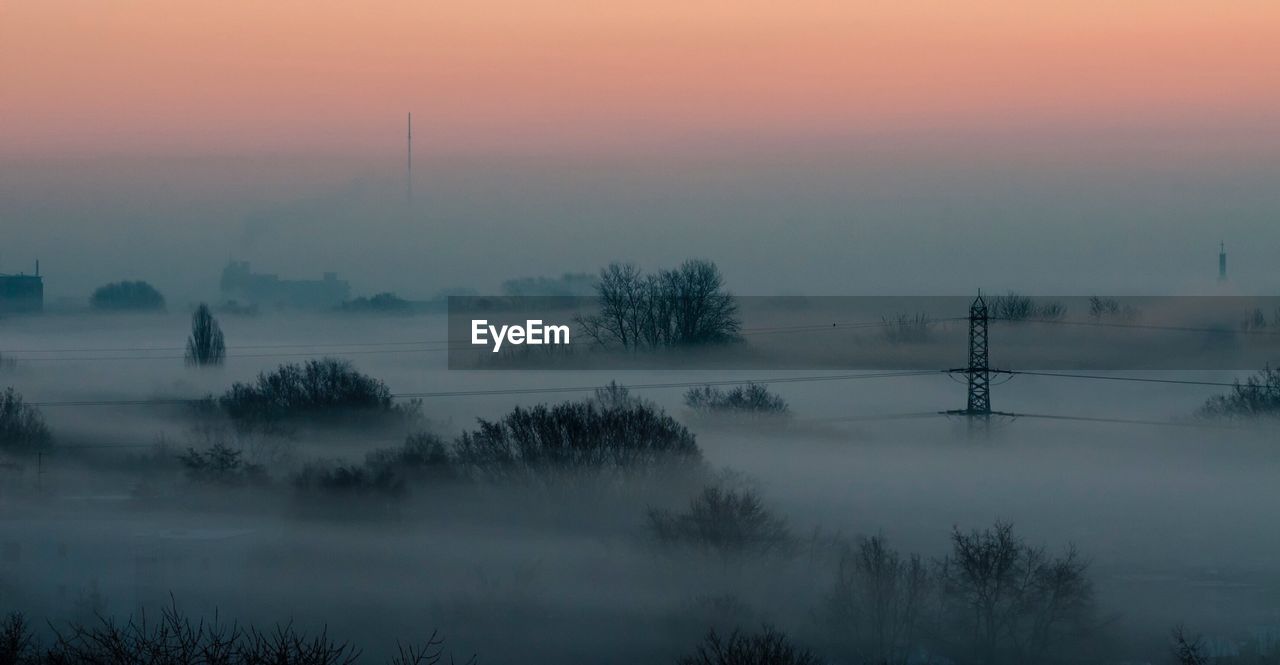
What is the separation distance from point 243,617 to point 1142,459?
30.8 metres

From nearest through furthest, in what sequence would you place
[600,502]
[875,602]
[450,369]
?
1. [875,602]
2. [600,502]
3. [450,369]

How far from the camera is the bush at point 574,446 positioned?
45.2 meters

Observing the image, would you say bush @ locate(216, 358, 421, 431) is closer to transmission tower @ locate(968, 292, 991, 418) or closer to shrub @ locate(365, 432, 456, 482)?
shrub @ locate(365, 432, 456, 482)

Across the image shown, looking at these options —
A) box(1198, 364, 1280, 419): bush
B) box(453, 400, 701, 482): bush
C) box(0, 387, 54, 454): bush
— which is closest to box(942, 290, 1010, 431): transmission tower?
box(453, 400, 701, 482): bush

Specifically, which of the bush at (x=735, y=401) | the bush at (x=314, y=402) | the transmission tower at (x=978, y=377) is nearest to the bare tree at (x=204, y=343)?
the bush at (x=314, y=402)

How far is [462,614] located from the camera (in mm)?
33812

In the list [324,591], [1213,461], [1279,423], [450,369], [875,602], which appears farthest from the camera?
[450,369]

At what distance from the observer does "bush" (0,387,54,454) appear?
190 feet

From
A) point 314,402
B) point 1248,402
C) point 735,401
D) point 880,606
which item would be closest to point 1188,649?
point 880,606

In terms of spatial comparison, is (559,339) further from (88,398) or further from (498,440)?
(88,398)

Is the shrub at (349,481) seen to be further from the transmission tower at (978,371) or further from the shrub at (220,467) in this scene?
the transmission tower at (978,371)

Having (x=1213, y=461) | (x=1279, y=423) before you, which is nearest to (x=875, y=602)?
(x=1213, y=461)

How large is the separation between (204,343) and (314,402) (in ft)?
35.5

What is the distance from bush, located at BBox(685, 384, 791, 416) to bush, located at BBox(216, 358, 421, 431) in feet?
36.3
